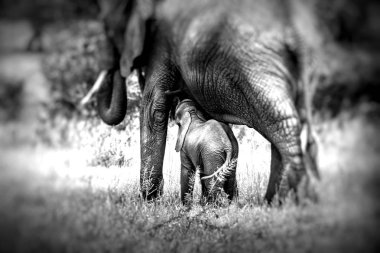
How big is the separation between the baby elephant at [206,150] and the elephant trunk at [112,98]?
416 millimetres

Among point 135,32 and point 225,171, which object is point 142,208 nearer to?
point 225,171

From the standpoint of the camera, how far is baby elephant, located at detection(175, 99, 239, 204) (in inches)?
96.2

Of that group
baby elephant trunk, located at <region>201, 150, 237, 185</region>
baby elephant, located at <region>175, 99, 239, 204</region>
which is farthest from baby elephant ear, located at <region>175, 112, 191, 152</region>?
baby elephant trunk, located at <region>201, 150, 237, 185</region>

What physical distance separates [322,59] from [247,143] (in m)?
2.02

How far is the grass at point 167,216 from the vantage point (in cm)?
122

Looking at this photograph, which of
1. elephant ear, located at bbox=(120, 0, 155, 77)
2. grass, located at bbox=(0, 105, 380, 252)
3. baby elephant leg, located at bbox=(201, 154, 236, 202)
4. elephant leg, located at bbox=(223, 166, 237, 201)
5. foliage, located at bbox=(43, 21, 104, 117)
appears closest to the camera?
grass, located at bbox=(0, 105, 380, 252)

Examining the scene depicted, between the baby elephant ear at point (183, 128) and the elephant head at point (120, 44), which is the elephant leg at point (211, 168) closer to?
the baby elephant ear at point (183, 128)

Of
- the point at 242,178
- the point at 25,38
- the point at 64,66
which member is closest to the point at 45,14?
the point at 25,38

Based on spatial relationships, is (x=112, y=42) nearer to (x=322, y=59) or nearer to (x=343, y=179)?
(x=322, y=59)

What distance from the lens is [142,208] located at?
221 cm

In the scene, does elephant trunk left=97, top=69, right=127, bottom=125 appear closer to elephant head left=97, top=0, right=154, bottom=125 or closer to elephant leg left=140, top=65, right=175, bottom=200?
elephant head left=97, top=0, right=154, bottom=125

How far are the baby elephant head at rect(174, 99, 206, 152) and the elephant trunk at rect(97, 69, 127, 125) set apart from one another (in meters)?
0.42

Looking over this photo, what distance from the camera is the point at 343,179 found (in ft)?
4.29

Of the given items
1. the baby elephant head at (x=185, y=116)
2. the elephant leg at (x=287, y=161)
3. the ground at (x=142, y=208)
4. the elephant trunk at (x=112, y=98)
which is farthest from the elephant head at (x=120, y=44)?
the elephant leg at (x=287, y=161)
